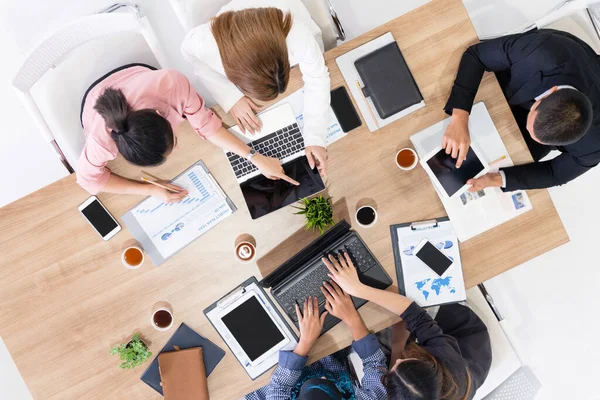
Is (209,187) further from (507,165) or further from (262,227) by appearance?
(507,165)

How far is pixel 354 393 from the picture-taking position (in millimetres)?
1689

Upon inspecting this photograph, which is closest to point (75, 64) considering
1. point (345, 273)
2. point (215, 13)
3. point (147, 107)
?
point (147, 107)

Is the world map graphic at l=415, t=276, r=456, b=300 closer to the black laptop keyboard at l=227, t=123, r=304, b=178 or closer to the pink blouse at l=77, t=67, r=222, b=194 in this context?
the black laptop keyboard at l=227, t=123, r=304, b=178

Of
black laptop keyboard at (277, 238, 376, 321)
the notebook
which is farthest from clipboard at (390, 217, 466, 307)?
the notebook

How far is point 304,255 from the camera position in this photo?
4.94 ft

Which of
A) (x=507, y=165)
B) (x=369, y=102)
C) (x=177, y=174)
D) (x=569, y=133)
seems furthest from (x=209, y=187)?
(x=569, y=133)

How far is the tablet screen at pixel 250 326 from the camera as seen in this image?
1.52 meters

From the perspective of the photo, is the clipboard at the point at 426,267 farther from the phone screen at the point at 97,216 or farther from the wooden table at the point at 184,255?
the phone screen at the point at 97,216

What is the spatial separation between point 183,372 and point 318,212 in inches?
30.1

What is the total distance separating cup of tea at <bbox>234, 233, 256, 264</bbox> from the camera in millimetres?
1494

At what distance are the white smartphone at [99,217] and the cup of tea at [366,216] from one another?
89 centimetres

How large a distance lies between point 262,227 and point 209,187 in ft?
0.80

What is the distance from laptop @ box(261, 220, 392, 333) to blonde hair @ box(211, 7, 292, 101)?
57 centimetres

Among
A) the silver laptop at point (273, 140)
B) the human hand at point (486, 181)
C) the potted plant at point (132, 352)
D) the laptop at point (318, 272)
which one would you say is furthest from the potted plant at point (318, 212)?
the potted plant at point (132, 352)
